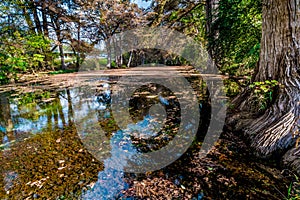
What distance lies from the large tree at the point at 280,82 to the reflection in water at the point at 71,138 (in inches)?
58.7

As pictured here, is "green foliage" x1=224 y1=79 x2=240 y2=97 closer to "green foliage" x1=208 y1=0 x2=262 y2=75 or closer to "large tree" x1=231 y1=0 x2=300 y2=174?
"green foliage" x1=208 y1=0 x2=262 y2=75

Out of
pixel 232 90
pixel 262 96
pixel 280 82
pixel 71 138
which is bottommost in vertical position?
pixel 71 138

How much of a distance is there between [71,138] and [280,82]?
3789 millimetres

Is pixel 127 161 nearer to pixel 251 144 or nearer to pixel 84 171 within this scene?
pixel 84 171

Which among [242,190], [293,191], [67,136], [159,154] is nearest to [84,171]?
[159,154]

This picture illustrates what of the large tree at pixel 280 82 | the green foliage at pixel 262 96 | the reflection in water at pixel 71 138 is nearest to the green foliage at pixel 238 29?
the large tree at pixel 280 82

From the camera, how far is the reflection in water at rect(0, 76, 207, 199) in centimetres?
207

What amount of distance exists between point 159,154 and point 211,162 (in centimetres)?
78

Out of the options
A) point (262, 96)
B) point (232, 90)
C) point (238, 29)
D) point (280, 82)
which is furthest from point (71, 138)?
point (232, 90)

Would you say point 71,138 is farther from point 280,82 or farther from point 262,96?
point 280,82

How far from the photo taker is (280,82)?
2.57 metres

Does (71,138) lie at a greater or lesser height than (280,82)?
lesser

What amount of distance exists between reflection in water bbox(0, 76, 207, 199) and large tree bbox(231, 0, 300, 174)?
1490 mm

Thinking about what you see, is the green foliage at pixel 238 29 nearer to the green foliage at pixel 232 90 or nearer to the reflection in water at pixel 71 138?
the green foliage at pixel 232 90
